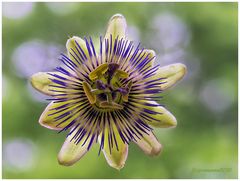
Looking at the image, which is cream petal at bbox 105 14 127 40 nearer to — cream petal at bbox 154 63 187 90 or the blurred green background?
cream petal at bbox 154 63 187 90

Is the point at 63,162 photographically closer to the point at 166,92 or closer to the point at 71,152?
the point at 71,152

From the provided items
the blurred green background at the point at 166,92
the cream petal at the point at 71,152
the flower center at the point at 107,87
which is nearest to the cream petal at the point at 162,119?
the flower center at the point at 107,87

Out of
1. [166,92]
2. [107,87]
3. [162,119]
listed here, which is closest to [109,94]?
[107,87]

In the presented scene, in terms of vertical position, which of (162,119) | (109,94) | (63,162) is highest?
(109,94)

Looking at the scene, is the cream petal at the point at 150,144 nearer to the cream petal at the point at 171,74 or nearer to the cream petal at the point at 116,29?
the cream petal at the point at 171,74

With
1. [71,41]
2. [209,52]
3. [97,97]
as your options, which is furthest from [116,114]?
[209,52]

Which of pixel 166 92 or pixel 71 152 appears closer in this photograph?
pixel 71 152

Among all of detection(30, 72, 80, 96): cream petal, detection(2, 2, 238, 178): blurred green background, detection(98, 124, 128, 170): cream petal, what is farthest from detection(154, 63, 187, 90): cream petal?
detection(2, 2, 238, 178): blurred green background
